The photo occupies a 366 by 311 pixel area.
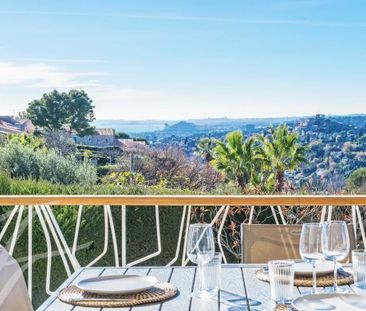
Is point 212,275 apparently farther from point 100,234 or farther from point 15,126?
point 15,126

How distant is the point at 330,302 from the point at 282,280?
0.14 meters

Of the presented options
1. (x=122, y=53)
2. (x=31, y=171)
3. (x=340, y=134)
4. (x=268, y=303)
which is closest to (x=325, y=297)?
(x=268, y=303)

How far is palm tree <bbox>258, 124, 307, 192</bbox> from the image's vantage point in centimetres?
1625

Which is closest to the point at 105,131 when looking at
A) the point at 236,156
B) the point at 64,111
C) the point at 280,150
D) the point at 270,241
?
the point at 64,111

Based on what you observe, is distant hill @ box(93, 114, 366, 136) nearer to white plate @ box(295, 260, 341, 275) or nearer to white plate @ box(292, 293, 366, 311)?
white plate @ box(295, 260, 341, 275)

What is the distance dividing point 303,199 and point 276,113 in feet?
45.9

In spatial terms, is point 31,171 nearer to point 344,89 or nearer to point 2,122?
point 2,122

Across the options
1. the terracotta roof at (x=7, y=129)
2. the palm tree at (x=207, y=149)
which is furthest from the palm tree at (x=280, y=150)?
the terracotta roof at (x=7, y=129)

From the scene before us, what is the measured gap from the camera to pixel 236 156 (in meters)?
17.0

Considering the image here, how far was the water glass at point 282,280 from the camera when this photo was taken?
1.80 meters

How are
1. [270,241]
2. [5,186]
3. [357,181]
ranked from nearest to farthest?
[270,241] < [5,186] < [357,181]

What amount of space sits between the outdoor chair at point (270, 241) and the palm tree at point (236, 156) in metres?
13.8

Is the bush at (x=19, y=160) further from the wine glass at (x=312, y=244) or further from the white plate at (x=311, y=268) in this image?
the wine glass at (x=312, y=244)

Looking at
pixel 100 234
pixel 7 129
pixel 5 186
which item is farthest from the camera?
pixel 7 129
